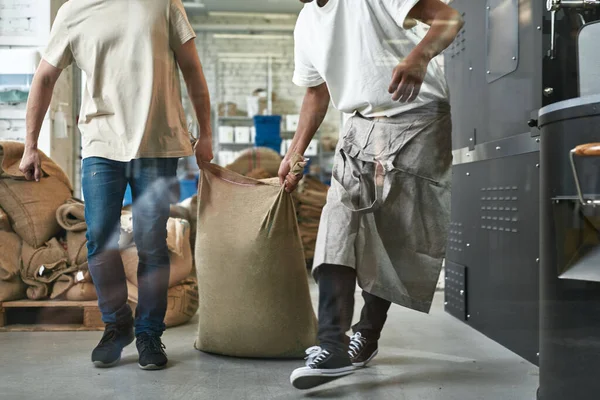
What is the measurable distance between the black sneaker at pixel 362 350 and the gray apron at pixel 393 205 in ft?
0.35

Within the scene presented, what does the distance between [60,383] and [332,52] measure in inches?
33.2

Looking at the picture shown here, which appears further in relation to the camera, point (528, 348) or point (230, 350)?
point (230, 350)

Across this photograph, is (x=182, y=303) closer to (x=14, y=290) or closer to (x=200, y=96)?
(x=14, y=290)

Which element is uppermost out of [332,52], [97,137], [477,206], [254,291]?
[332,52]

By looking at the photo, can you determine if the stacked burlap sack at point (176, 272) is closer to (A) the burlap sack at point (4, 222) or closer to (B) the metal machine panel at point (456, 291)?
(A) the burlap sack at point (4, 222)

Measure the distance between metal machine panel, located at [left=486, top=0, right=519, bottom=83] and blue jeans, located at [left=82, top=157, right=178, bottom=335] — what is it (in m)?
0.77

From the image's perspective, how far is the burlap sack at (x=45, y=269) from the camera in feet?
4.71

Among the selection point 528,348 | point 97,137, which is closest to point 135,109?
point 97,137

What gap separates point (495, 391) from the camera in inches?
54.9

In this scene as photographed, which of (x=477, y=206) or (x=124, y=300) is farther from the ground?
(x=477, y=206)

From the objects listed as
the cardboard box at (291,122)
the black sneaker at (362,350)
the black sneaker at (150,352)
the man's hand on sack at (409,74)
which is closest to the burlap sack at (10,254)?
the black sneaker at (150,352)

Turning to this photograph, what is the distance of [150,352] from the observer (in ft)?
4.71

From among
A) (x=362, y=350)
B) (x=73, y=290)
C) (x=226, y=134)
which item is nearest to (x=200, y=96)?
(x=226, y=134)

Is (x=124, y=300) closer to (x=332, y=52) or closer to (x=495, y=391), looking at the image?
(x=332, y=52)
